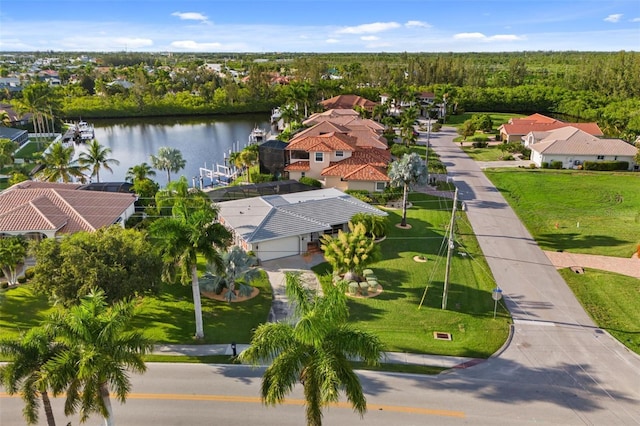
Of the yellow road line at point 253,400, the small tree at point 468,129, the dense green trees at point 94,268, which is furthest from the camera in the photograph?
the small tree at point 468,129

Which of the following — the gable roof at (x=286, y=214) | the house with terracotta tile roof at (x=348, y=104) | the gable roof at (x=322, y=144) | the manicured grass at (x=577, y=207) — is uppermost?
the house with terracotta tile roof at (x=348, y=104)

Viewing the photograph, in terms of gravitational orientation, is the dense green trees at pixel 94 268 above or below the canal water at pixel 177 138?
above

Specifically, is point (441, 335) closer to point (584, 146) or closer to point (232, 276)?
point (232, 276)

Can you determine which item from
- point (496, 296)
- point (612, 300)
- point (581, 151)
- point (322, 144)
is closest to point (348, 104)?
point (322, 144)

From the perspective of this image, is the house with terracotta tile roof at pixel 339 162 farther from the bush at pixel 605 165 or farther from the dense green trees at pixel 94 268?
the dense green trees at pixel 94 268

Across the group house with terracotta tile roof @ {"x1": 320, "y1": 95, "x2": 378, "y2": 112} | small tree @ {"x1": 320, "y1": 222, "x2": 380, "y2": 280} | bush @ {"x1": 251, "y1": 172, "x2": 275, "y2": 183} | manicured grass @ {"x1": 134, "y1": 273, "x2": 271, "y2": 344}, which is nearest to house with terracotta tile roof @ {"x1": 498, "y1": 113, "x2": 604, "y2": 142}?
house with terracotta tile roof @ {"x1": 320, "y1": 95, "x2": 378, "y2": 112}

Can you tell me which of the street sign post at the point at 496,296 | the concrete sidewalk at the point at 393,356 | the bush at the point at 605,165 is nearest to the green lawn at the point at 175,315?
the concrete sidewalk at the point at 393,356
